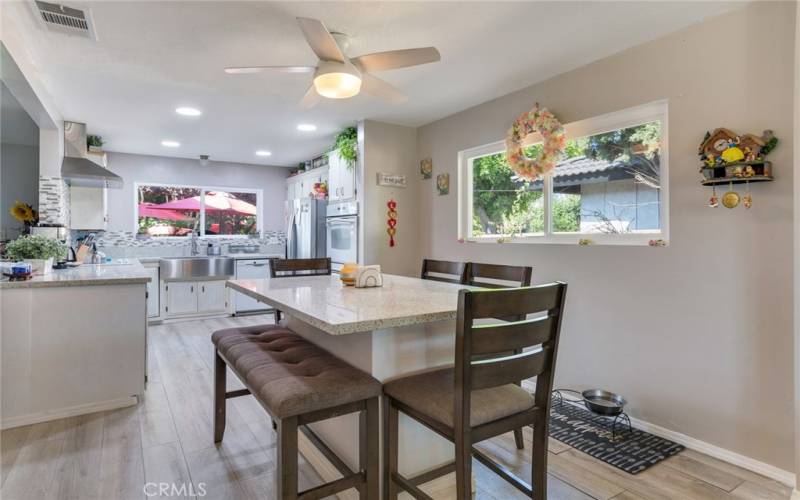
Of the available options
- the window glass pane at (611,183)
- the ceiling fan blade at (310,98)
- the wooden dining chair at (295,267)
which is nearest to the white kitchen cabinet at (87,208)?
the wooden dining chair at (295,267)

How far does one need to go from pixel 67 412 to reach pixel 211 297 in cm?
312

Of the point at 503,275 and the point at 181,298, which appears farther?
the point at 181,298

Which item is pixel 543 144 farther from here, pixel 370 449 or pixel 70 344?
pixel 70 344

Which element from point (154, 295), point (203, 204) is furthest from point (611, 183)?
point (203, 204)

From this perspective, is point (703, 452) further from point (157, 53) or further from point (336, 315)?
point (157, 53)

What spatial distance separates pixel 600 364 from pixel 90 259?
16.9 ft

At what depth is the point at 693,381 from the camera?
229cm

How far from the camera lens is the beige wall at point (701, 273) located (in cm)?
201

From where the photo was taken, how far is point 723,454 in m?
2.16

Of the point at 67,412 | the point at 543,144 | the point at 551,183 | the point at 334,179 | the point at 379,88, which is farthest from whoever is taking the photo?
the point at 334,179

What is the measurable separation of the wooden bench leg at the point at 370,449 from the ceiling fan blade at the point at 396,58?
162 cm

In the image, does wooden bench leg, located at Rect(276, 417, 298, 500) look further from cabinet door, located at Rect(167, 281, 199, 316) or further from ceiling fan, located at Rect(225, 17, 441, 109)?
cabinet door, located at Rect(167, 281, 199, 316)

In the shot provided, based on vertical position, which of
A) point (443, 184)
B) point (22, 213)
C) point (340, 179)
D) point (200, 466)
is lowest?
point (200, 466)

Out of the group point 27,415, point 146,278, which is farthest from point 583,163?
point 27,415
